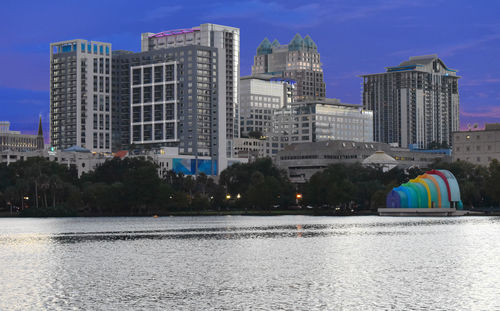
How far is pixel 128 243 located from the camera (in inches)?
4316

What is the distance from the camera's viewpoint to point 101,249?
326ft

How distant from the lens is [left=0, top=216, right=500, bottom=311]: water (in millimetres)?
54781

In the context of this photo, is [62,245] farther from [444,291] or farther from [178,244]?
[444,291]

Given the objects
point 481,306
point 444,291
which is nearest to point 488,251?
point 444,291

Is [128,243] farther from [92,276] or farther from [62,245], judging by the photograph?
[92,276]

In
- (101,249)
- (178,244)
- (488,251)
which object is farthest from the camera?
(178,244)

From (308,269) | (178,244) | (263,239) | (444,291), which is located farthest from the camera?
(263,239)

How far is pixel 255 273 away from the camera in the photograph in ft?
233

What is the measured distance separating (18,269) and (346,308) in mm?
36273

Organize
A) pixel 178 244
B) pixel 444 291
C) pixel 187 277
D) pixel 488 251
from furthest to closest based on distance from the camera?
pixel 178 244, pixel 488 251, pixel 187 277, pixel 444 291

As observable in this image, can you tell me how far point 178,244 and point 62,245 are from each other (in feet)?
48.0

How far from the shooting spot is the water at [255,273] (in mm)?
54781

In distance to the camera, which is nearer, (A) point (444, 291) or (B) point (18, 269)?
(A) point (444, 291)

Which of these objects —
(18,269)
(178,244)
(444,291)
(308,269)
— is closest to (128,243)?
(178,244)
